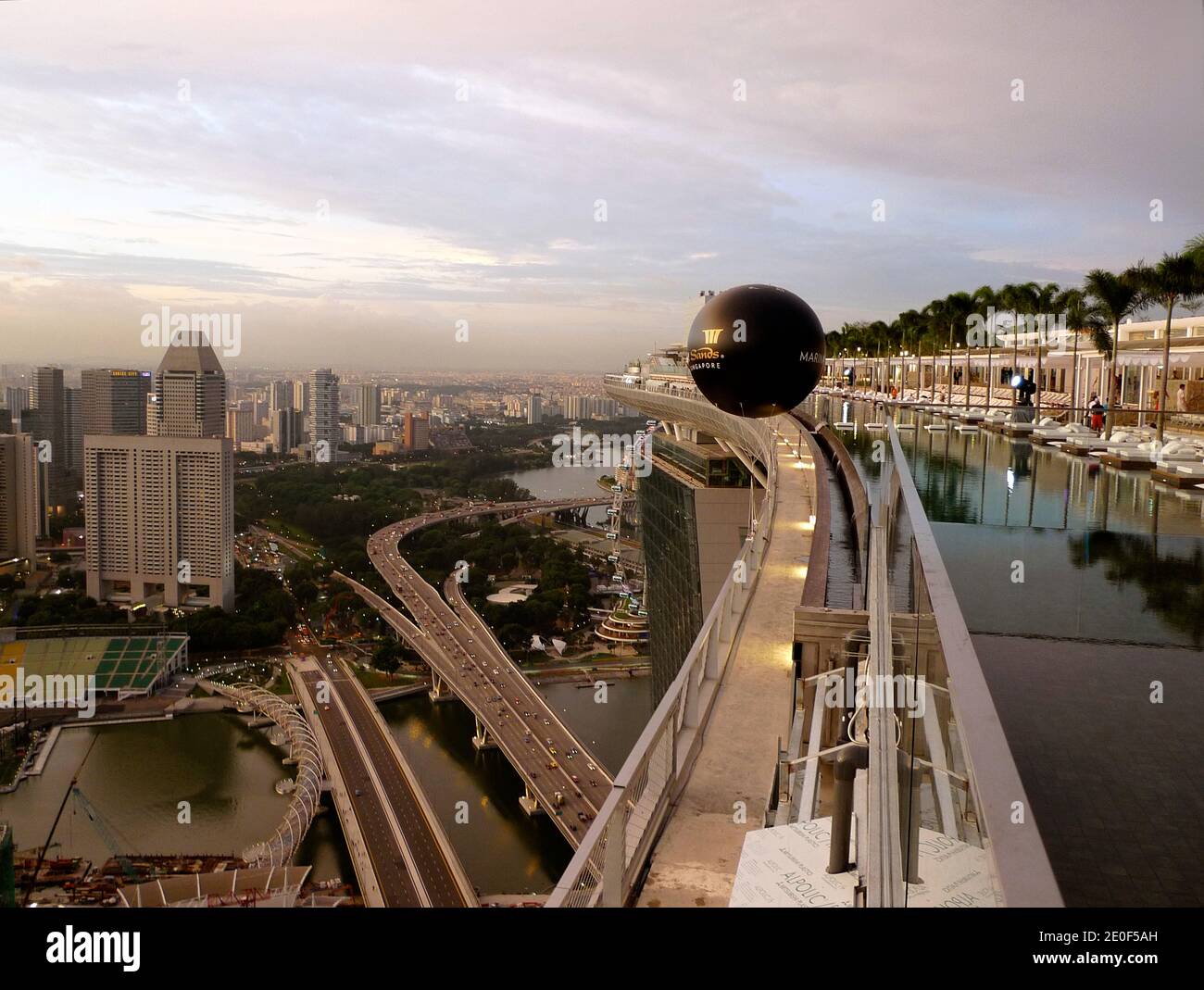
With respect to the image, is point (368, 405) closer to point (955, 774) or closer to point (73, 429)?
point (73, 429)

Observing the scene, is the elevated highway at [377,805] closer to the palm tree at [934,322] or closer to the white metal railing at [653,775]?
the white metal railing at [653,775]

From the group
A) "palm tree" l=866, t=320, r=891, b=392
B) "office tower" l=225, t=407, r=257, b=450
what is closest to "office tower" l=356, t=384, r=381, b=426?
"office tower" l=225, t=407, r=257, b=450

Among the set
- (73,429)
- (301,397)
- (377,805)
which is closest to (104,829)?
(377,805)

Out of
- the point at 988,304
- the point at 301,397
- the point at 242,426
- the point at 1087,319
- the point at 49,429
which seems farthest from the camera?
the point at 301,397

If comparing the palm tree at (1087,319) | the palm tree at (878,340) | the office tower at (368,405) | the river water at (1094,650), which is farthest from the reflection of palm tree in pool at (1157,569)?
the office tower at (368,405)
